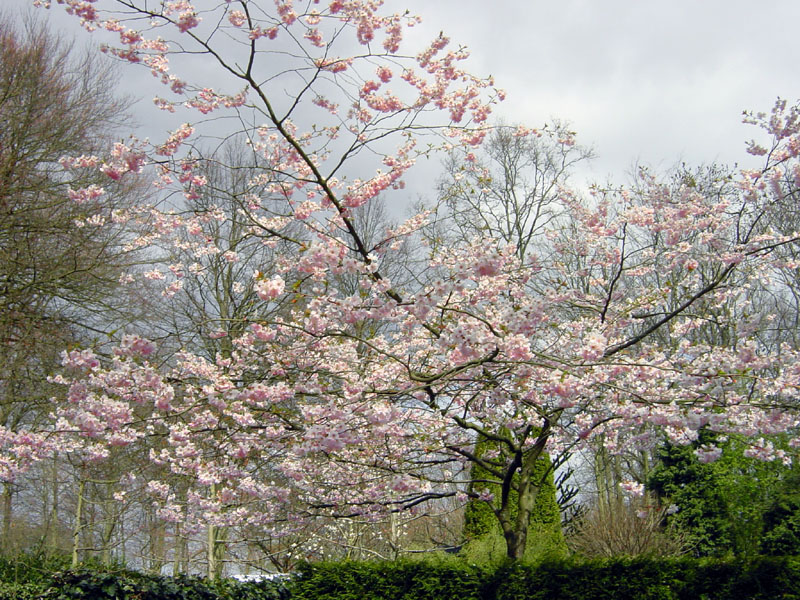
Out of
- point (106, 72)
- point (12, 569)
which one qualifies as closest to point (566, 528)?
point (12, 569)

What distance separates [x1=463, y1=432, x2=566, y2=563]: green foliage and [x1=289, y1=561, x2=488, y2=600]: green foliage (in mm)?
2077

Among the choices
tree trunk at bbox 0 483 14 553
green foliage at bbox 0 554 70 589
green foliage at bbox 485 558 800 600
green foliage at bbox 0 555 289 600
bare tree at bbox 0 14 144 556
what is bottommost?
green foliage at bbox 485 558 800 600

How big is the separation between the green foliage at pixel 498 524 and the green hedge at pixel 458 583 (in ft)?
7.06

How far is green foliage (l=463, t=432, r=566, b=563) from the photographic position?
952 cm

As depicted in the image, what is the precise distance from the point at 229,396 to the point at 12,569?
584cm

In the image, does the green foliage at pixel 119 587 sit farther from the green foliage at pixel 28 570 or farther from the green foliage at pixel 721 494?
the green foliage at pixel 721 494

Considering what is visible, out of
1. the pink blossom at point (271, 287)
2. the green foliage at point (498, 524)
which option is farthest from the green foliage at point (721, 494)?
the pink blossom at point (271, 287)

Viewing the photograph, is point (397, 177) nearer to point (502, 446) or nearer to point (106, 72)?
point (502, 446)

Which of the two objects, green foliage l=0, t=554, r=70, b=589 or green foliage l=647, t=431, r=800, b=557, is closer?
green foliage l=0, t=554, r=70, b=589

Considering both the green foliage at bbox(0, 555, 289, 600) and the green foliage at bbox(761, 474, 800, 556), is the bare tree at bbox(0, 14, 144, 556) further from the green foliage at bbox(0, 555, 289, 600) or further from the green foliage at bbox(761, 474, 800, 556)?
the green foliage at bbox(761, 474, 800, 556)

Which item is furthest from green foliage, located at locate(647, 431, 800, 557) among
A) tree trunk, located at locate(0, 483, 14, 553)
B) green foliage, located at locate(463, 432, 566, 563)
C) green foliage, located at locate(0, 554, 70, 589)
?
tree trunk, located at locate(0, 483, 14, 553)

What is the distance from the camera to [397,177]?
20.0 ft

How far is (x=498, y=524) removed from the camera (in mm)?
10289

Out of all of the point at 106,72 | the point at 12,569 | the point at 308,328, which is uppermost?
the point at 106,72
